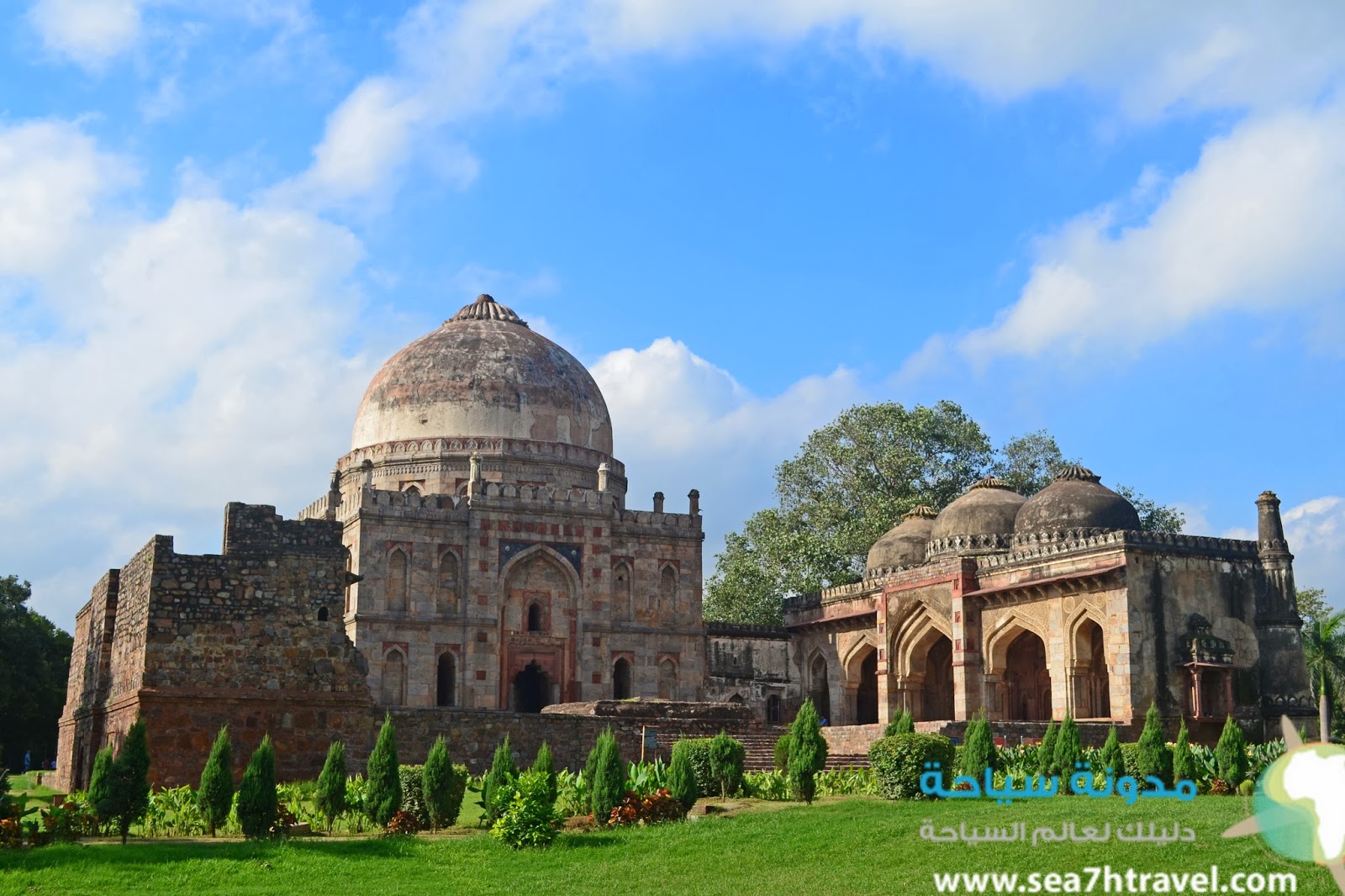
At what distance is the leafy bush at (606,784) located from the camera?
659 inches

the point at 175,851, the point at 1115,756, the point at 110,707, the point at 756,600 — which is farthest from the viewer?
the point at 756,600

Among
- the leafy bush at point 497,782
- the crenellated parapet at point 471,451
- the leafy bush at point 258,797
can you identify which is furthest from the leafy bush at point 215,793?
the crenellated parapet at point 471,451

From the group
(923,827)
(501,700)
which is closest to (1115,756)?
(923,827)

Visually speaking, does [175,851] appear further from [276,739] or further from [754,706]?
[754,706]

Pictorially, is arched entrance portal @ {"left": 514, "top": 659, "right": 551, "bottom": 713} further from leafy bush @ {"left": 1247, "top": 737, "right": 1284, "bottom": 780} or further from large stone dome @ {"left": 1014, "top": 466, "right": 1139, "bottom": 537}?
leafy bush @ {"left": 1247, "top": 737, "right": 1284, "bottom": 780}

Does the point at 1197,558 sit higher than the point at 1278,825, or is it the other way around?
the point at 1197,558

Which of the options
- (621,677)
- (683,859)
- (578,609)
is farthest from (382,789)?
(621,677)

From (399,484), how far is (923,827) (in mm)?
23665

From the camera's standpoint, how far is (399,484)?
36.4 metres

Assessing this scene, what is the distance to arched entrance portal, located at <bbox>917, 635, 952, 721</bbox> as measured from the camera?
3472 cm

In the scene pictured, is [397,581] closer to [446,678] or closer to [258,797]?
[446,678]

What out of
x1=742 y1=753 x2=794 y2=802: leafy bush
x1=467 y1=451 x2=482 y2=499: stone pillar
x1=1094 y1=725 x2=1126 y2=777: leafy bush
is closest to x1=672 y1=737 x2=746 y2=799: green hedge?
x1=742 y1=753 x2=794 y2=802: leafy bush

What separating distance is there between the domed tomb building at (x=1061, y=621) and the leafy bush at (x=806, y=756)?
781 centimetres

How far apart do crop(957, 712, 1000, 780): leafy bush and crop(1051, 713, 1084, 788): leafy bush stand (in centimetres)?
82
